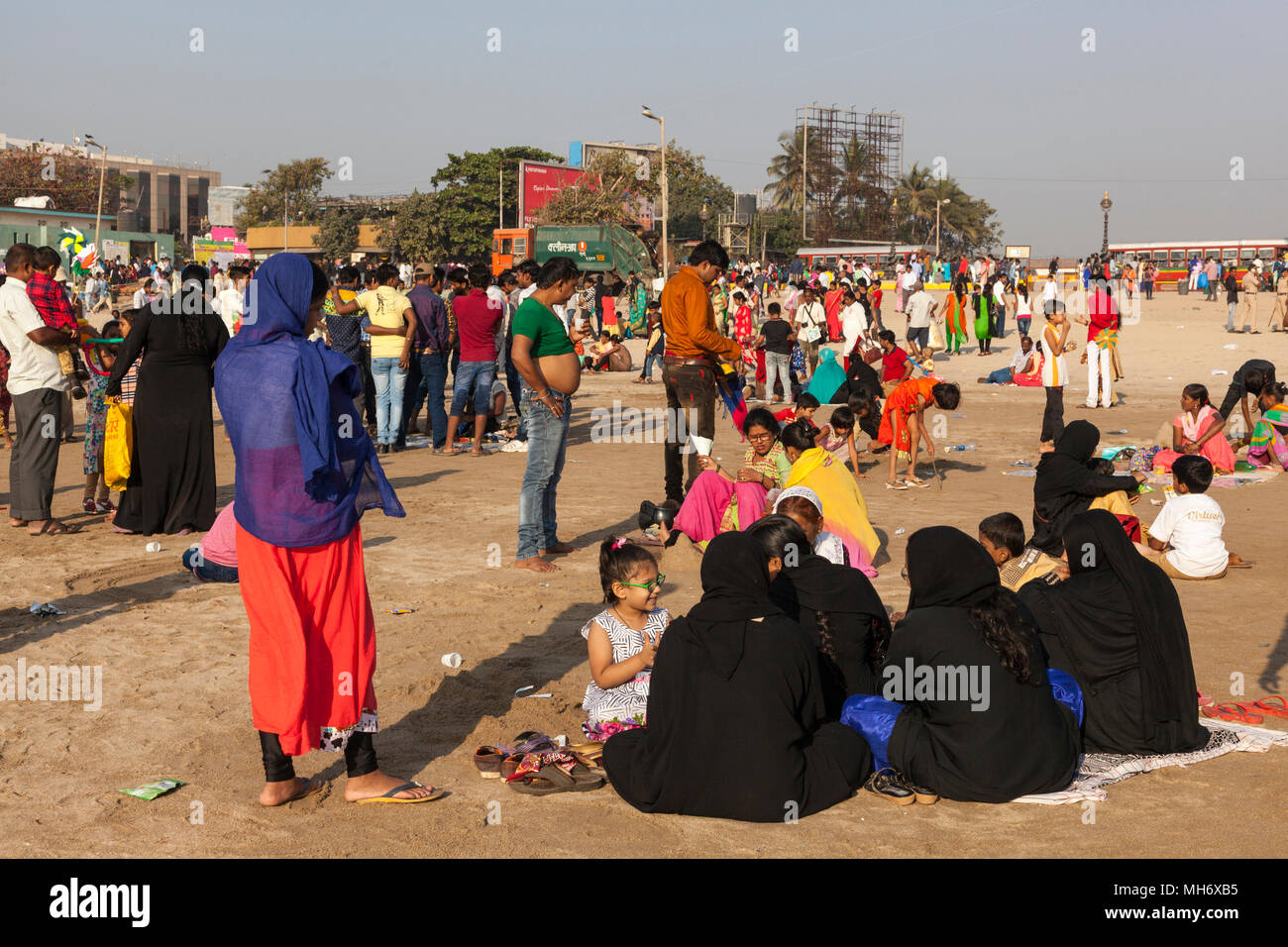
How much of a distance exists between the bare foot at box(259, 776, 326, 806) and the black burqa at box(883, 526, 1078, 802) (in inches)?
86.6

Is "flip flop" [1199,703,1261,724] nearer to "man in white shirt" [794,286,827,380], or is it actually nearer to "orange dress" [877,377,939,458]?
"orange dress" [877,377,939,458]

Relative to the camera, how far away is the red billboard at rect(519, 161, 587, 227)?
5688 cm

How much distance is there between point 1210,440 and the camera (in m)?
11.4

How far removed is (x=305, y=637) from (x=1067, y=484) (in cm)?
459

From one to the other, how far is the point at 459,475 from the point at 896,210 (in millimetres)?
81068

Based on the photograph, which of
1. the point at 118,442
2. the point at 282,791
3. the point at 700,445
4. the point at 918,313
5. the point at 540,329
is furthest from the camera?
the point at 918,313

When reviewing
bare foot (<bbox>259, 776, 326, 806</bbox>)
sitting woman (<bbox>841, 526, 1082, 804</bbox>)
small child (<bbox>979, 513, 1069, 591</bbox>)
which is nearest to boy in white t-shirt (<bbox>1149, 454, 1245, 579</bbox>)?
small child (<bbox>979, 513, 1069, 591</bbox>)

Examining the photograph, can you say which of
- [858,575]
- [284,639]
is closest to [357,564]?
[284,639]

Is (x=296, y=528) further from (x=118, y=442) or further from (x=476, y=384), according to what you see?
(x=476, y=384)

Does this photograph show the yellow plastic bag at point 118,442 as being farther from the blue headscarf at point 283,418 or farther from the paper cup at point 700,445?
the blue headscarf at point 283,418

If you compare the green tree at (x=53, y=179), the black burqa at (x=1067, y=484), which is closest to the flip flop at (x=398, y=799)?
the black burqa at (x=1067, y=484)

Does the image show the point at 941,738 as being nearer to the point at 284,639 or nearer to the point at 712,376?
the point at 284,639

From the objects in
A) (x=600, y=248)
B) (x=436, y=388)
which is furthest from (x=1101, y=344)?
(x=600, y=248)

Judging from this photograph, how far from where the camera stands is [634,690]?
4.92 meters
